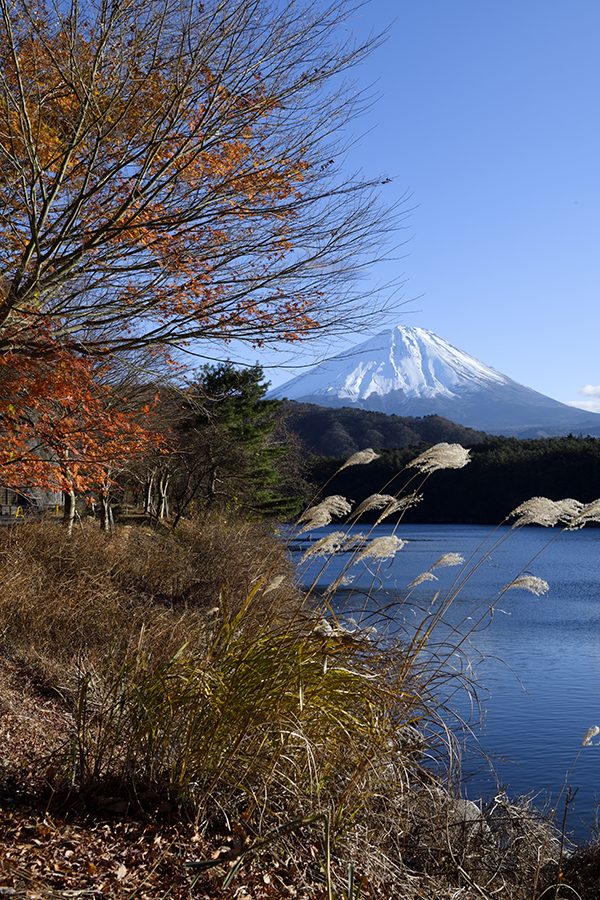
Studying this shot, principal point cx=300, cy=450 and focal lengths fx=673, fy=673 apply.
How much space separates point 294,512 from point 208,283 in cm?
2450

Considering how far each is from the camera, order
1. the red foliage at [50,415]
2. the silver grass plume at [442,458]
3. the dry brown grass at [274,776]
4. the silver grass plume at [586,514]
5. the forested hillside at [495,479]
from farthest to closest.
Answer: the forested hillside at [495,479] → the red foliage at [50,415] → the silver grass plume at [442,458] → the silver grass plume at [586,514] → the dry brown grass at [274,776]

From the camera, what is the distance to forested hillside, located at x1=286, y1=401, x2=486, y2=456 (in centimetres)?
9544

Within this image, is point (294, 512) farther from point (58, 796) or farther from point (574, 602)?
point (58, 796)

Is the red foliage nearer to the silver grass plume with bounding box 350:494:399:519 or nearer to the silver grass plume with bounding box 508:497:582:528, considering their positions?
the silver grass plume with bounding box 350:494:399:519

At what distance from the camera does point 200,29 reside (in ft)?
19.4

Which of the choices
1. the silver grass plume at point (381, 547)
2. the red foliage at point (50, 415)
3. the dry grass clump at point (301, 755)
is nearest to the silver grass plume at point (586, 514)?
the dry grass clump at point (301, 755)

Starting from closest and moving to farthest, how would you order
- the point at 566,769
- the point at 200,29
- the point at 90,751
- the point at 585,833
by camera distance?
the point at 90,751 < the point at 200,29 < the point at 585,833 < the point at 566,769

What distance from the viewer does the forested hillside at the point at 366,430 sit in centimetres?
9544

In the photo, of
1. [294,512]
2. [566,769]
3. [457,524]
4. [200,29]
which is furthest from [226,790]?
[457,524]

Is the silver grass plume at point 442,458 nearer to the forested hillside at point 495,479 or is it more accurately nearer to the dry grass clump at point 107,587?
the dry grass clump at point 107,587

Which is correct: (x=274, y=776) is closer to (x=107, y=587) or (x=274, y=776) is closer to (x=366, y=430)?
(x=107, y=587)

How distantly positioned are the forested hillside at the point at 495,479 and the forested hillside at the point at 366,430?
2176 cm

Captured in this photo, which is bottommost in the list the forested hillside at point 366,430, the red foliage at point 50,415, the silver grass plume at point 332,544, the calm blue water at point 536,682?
the calm blue water at point 536,682

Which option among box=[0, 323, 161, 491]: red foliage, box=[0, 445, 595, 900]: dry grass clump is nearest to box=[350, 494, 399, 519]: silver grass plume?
box=[0, 445, 595, 900]: dry grass clump
